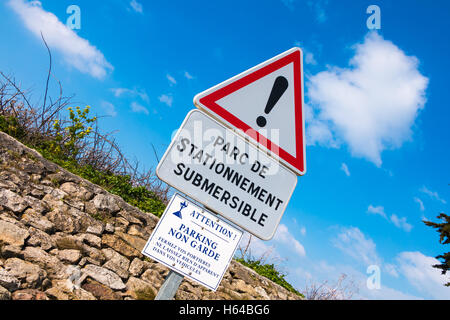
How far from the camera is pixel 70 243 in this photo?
15.1 ft

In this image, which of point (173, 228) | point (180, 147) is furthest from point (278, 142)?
point (173, 228)

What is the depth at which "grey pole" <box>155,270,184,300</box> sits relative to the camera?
2008 mm

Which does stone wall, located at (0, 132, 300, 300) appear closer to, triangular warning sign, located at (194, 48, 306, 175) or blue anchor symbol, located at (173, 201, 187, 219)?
blue anchor symbol, located at (173, 201, 187, 219)

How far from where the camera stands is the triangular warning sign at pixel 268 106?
2.37 meters

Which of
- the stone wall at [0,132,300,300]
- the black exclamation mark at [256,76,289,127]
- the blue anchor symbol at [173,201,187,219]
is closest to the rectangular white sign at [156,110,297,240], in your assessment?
the blue anchor symbol at [173,201,187,219]

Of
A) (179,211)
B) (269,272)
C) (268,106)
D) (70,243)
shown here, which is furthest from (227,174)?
(269,272)

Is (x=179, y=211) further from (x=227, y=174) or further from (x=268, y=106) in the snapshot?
(x=268, y=106)

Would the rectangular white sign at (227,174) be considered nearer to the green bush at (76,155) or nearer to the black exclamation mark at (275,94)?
the black exclamation mark at (275,94)

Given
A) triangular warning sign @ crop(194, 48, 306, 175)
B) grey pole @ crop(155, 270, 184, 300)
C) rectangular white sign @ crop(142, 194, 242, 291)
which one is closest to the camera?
grey pole @ crop(155, 270, 184, 300)

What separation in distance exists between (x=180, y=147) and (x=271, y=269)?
597 cm

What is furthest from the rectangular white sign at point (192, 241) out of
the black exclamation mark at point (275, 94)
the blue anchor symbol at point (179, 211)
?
the black exclamation mark at point (275, 94)

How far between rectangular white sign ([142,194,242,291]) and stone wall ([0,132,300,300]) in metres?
2.17

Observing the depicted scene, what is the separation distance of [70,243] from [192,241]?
309 cm
